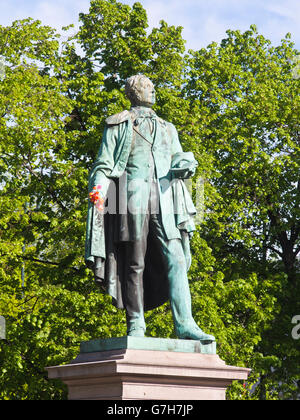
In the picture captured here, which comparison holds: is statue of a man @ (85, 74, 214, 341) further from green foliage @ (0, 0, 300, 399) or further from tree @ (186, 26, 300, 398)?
tree @ (186, 26, 300, 398)

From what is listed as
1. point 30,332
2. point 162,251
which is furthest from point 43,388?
point 162,251

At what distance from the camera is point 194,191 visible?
1930cm

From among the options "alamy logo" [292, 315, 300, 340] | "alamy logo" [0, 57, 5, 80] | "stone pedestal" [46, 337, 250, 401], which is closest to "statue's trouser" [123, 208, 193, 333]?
"stone pedestal" [46, 337, 250, 401]

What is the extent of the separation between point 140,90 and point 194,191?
1092cm

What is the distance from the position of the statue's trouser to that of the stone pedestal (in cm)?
42

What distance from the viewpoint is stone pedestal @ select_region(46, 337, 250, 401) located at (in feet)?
22.9

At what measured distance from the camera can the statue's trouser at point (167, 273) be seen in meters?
7.82

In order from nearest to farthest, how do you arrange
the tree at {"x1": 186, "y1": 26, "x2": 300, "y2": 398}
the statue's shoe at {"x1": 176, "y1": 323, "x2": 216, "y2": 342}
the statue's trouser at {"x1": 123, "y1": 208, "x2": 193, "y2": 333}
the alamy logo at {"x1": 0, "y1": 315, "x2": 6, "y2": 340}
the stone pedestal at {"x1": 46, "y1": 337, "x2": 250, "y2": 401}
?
the stone pedestal at {"x1": 46, "y1": 337, "x2": 250, "y2": 401} < the statue's shoe at {"x1": 176, "y1": 323, "x2": 216, "y2": 342} < the statue's trouser at {"x1": 123, "y1": 208, "x2": 193, "y2": 333} < the alamy logo at {"x1": 0, "y1": 315, "x2": 6, "y2": 340} < the tree at {"x1": 186, "y1": 26, "x2": 300, "y2": 398}

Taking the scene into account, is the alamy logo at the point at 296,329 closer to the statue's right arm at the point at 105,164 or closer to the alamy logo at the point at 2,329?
→ the alamy logo at the point at 2,329

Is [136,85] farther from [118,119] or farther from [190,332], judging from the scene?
[190,332]

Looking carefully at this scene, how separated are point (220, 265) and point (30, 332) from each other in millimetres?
5646

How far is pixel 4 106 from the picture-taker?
18203mm

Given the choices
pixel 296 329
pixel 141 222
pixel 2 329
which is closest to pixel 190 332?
pixel 141 222
